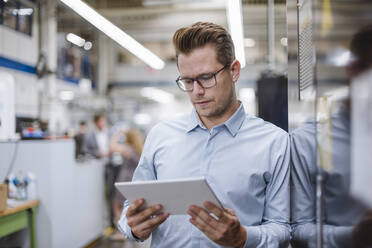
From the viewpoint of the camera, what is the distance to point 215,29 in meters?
1.46

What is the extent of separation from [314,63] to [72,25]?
26.8ft

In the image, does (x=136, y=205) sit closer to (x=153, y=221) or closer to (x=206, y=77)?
(x=153, y=221)

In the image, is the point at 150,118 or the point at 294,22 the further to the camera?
the point at 150,118

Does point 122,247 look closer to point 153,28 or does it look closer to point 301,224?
point 301,224

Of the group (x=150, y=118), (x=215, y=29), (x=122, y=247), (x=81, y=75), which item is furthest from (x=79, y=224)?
(x=150, y=118)

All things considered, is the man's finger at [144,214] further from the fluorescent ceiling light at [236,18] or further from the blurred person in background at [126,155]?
the blurred person in background at [126,155]

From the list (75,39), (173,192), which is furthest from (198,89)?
(75,39)

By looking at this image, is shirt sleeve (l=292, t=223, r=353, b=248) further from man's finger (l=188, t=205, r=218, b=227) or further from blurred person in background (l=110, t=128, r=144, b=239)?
blurred person in background (l=110, t=128, r=144, b=239)

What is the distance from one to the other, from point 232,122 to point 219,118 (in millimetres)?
63

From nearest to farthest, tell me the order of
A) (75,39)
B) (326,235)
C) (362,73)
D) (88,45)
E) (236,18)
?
(362,73)
(326,235)
(236,18)
(75,39)
(88,45)

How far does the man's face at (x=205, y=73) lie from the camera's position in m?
1.41

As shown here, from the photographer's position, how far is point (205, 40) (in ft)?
4.66

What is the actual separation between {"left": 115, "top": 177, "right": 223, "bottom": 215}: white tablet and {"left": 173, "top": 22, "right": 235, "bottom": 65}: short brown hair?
23.2 inches

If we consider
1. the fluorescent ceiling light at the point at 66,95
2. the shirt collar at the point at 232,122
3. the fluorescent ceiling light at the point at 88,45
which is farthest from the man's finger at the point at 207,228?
the fluorescent ceiling light at the point at 88,45
